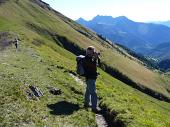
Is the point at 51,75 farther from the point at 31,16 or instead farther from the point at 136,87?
the point at 31,16

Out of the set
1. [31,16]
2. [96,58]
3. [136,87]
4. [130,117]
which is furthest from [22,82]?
[31,16]

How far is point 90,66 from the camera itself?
24938mm

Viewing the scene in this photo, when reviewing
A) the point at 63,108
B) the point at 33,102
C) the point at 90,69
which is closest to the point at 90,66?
the point at 90,69

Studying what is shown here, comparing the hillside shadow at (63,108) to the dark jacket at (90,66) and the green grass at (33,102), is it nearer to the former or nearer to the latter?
the green grass at (33,102)

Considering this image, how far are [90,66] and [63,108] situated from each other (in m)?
3.16

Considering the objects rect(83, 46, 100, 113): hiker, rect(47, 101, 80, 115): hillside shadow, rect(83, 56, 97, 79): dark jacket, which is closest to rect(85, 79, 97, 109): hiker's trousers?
rect(83, 46, 100, 113): hiker

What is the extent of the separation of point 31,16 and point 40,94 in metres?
150

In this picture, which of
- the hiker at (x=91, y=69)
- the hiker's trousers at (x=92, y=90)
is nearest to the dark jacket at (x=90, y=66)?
the hiker at (x=91, y=69)

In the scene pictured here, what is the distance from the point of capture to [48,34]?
5950 inches

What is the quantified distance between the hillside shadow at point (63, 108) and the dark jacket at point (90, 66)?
219 cm

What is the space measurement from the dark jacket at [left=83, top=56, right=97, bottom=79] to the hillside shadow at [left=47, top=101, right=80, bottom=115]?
2.19 metres

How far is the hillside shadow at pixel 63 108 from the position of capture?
914 inches

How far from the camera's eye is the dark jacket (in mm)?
24844

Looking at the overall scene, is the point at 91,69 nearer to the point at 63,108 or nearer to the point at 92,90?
the point at 92,90
